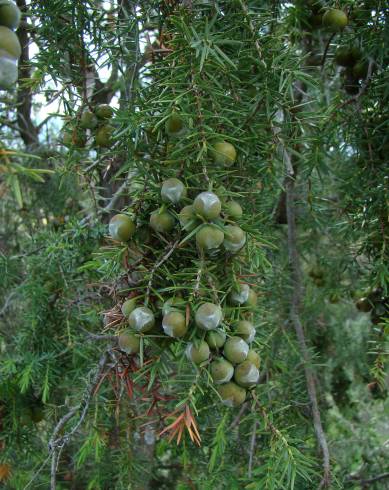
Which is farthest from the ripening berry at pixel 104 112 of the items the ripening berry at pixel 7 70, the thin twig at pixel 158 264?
the ripening berry at pixel 7 70

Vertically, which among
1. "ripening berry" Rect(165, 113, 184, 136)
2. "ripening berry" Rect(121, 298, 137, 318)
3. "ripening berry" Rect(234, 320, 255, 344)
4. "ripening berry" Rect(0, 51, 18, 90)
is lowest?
"ripening berry" Rect(234, 320, 255, 344)

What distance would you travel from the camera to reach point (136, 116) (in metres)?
0.80

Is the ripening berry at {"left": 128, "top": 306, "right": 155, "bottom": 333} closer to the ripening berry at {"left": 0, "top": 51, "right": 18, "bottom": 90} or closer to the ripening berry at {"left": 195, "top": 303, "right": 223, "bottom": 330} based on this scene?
the ripening berry at {"left": 195, "top": 303, "right": 223, "bottom": 330}

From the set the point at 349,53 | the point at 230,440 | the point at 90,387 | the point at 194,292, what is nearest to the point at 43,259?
the point at 90,387

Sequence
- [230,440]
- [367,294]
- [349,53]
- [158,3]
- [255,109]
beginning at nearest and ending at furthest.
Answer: [255,109], [158,3], [349,53], [367,294], [230,440]

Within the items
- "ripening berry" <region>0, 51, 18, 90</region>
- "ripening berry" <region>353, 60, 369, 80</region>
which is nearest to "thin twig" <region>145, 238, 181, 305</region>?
"ripening berry" <region>0, 51, 18, 90</region>

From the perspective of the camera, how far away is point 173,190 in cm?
72

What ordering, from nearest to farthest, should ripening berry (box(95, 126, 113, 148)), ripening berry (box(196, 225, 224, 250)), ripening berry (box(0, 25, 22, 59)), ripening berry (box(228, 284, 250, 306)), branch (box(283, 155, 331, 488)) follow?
ripening berry (box(0, 25, 22, 59)) → ripening berry (box(196, 225, 224, 250)) → ripening berry (box(228, 284, 250, 306)) → ripening berry (box(95, 126, 113, 148)) → branch (box(283, 155, 331, 488))

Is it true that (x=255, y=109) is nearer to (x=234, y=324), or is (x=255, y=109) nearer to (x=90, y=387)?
Result: (x=234, y=324)

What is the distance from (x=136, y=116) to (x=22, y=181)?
1.54 meters

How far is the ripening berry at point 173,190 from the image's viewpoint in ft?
2.37

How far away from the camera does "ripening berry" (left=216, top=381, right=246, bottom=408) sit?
77 centimetres

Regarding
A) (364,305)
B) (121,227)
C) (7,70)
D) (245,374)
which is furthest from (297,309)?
(7,70)

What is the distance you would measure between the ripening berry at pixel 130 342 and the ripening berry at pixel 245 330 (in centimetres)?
16
